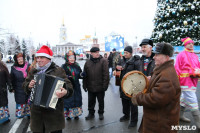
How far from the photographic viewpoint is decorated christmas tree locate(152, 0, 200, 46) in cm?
911

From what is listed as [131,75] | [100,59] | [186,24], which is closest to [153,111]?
[131,75]

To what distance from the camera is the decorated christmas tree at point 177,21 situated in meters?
9.11

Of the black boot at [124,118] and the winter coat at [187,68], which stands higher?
the winter coat at [187,68]

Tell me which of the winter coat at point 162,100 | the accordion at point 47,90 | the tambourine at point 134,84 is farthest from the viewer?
the tambourine at point 134,84

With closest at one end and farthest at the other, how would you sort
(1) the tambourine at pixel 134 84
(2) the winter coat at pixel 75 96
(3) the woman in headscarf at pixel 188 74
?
(1) the tambourine at pixel 134 84 < (3) the woman in headscarf at pixel 188 74 < (2) the winter coat at pixel 75 96

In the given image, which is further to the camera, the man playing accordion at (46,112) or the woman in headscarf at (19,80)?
the woman in headscarf at (19,80)

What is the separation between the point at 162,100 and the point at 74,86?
9.93ft

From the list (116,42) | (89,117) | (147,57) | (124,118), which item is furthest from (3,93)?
(116,42)

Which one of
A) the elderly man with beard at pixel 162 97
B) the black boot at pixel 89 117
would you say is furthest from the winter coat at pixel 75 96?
the elderly man with beard at pixel 162 97

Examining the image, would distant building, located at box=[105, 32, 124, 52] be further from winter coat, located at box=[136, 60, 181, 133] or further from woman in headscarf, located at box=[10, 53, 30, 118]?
winter coat, located at box=[136, 60, 181, 133]

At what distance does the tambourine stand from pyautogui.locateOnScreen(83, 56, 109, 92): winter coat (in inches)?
87.7

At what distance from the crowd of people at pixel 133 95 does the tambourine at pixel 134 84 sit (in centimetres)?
10

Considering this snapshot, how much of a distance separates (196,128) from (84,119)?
116 inches

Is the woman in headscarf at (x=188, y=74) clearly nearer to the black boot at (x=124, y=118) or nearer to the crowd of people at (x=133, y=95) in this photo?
the crowd of people at (x=133, y=95)
